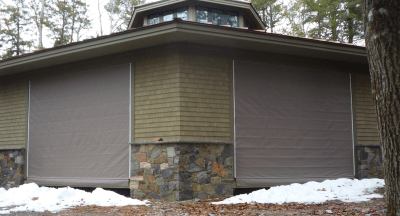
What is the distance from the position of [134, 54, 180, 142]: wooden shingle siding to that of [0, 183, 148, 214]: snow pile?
1.29 metres

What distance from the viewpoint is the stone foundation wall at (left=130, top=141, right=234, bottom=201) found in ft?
21.5

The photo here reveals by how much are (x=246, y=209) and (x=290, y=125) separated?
299 centimetres

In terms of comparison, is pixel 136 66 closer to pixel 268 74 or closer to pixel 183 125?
pixel 183 125

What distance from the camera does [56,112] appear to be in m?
8.52

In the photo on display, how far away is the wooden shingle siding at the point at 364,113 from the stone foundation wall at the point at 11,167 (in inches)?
314

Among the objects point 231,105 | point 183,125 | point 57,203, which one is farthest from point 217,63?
point 57,203

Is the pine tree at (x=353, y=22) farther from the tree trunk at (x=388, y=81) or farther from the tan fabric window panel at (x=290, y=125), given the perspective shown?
the tree trunk at (x=388, y=81)

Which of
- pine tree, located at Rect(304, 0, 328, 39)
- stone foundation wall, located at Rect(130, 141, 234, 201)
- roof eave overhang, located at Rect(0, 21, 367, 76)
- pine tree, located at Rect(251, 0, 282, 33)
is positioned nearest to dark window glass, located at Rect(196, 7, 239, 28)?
roof eave overhang, located at Rect(0, 21, 367, 76)

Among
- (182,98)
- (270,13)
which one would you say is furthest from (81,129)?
(270,13)

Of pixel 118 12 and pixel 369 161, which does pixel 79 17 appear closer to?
pixel 118 12

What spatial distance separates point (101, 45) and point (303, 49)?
3.99 meters

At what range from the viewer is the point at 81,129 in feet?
26.4

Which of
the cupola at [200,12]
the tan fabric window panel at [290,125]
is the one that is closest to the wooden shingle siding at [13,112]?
the cupola at [200,12]

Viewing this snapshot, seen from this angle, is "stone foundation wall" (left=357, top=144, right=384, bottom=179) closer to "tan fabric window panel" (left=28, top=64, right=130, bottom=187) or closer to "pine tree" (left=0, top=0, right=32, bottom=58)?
"tan fabric window panel" (left=28, top=64, right=130, bottom=187)
